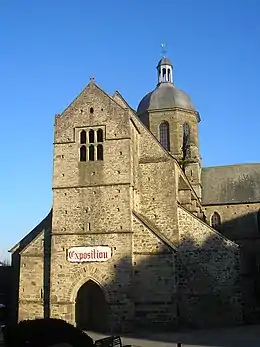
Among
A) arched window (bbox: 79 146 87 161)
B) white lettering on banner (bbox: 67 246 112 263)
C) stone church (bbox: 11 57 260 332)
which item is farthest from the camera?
arched window (bbox: 79 146 87 161)

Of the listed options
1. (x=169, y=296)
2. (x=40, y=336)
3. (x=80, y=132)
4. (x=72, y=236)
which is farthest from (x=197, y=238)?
(x=40, y=336)

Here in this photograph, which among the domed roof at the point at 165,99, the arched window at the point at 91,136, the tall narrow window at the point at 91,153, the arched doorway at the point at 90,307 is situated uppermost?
the domed roof at the point at 165,99

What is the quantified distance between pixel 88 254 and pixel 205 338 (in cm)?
821

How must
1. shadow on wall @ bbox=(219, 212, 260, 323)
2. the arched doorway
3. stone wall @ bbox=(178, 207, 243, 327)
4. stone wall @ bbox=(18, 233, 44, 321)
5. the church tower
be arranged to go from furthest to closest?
the church tower → shadow on wall @ bbox=(219, 212, 260, 323) → the arched doorway → stone wall @ bbox=(18, 233, 44, 321) → stone wall @ bbox=(178, 207, 243, 327)

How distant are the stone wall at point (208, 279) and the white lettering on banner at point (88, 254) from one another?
184 inches

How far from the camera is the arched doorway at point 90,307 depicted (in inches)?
1090

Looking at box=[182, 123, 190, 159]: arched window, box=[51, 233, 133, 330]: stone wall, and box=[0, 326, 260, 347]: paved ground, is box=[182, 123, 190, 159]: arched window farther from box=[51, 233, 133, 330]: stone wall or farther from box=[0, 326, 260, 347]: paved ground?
box=[0, 326, 260, 347]: paved ground

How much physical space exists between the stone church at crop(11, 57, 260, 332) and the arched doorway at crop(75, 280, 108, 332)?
0.06 meters

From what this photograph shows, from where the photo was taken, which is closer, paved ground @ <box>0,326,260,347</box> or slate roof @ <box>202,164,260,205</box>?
paved ground @ <box>0,326,260,347</box>

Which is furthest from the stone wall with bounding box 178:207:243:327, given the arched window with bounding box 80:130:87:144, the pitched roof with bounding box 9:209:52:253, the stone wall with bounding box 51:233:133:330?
the pitched roof with bounding box 9:209:52:253

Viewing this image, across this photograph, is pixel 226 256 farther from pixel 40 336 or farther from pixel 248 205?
pixel 40 336

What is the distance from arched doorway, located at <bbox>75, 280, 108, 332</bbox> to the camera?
27.7m

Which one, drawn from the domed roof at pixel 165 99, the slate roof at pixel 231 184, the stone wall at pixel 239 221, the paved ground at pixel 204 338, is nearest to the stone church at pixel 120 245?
the paved ground at pixel 204 338

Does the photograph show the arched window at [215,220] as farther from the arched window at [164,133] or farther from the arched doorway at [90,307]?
the arched doorway at [90,307]
